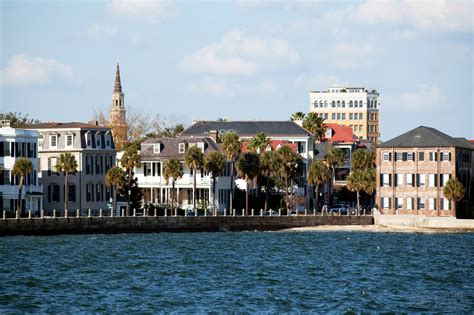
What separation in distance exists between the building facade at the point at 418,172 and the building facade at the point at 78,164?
102 feet

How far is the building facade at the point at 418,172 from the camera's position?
5595 inches

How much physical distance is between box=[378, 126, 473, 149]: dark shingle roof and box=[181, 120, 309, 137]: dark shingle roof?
28.9m

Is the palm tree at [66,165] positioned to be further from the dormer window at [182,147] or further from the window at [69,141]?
the dormer window at [182,147]

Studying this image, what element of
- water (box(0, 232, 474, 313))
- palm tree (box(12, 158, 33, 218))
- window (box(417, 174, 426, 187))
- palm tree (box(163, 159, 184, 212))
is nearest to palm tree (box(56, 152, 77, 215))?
palm tree (box(12, 158, 33, 218))

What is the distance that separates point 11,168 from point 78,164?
12866mm

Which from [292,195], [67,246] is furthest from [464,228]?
[67,246]

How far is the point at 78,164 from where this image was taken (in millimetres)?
135000

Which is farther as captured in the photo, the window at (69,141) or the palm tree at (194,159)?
the palm tree at (194,159)

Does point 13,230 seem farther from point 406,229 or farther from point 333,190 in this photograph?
point 333,190

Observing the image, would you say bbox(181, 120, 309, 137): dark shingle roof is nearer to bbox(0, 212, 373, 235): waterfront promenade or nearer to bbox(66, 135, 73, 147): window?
bbox(0, 212, 373, 235): waterfront promenade

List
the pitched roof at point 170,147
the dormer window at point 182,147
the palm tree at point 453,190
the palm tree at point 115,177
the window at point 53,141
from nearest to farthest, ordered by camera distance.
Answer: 1. the palm tree at point 115,177
2. the window at point 53,141
3. the palm tree at point 453,190
4. the pitched roof at point 170,147
5. the dormer window at point 182,147

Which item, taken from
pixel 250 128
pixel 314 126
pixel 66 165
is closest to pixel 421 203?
pixel 250 128

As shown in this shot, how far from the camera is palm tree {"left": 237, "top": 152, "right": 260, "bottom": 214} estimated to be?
13962 centimetres

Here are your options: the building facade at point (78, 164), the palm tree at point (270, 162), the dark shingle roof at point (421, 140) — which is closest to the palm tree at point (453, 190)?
the dark shingle roof at point (421, 140)
